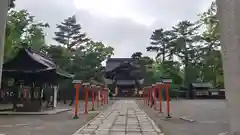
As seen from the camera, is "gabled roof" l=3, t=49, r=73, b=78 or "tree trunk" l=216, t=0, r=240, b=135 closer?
"tree trunk" l=216, t=0, r=240, b=135

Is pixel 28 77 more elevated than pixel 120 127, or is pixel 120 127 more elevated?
pixel 28 77

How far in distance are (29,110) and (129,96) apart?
3771 centimetres

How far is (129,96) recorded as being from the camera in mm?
50531

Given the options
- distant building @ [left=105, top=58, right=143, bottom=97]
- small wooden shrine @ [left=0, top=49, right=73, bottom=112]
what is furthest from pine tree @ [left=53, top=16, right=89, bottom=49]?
small wooden shrine @ [left=0, top=49, right=73, bottom=112]

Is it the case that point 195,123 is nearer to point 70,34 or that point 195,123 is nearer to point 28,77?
point 28,77

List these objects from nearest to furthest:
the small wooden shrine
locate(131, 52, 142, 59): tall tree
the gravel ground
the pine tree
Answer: the gravel ground → the small wooden shrine → the pine tree → locate(131, 52, 142, 59): tall tree

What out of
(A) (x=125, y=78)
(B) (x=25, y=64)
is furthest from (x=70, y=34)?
(B) (x=25, y=64)

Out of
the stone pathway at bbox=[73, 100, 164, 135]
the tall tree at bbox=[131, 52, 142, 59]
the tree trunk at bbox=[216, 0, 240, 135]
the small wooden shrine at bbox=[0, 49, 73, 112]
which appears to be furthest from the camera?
the tall tree at bbox=[131, 52, 142, 59]

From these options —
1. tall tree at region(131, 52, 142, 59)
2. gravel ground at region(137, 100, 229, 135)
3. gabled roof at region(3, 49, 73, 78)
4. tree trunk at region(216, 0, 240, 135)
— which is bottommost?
gravel ground at region(137, 100, 229, 135)

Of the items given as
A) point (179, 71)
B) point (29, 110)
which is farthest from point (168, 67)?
point (29, 110)

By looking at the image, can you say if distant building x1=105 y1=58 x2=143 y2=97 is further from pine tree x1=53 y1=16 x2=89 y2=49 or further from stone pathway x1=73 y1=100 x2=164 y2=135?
stone pathway x1=73 y1=100 x2=164 y2=135

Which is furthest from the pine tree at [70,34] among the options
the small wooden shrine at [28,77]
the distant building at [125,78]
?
the small wooden shrine at [28,77]

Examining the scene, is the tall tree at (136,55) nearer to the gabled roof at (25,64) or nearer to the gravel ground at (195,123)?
the gravel ground at (195,123)

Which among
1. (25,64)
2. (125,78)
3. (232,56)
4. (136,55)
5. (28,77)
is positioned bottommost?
(232,56)
